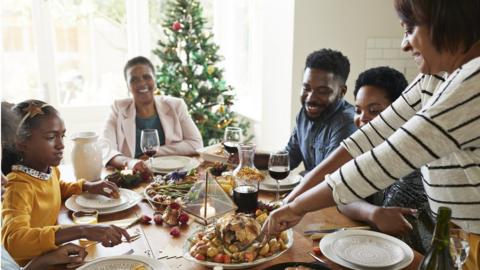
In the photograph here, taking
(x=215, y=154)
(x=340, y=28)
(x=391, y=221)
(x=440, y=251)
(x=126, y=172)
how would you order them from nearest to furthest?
(x=440, y=251) → (x=391, y=221) → (x=126, y=172) → (x=215, y=154) → (x=340, y=28)

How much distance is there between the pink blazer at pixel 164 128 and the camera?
2520mm

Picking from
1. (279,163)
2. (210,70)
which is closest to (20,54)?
(210,70)

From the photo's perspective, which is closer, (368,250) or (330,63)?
(368,250)

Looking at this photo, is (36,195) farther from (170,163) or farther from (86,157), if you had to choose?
(170,163)

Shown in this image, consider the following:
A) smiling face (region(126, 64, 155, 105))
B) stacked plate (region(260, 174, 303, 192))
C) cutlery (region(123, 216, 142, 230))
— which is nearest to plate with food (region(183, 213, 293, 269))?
cutlery (region(123, 216, 142, 230))

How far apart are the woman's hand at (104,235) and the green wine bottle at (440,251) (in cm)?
80

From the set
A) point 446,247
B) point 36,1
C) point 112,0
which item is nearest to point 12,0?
point 36,1

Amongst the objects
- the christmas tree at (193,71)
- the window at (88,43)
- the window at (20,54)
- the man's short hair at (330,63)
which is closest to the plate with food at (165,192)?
the man's short hair at (330,63)

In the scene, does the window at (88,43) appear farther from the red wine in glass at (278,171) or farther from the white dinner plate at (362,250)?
the white dinner plate at (362,250)

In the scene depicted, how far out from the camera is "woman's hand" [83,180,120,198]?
1.62m

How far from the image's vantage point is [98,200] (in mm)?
1603

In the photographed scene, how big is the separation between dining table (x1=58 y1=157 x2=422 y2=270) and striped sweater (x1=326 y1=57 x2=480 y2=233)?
0.21 meters

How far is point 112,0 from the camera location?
167 inches

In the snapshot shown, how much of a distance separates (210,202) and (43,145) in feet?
1.94
